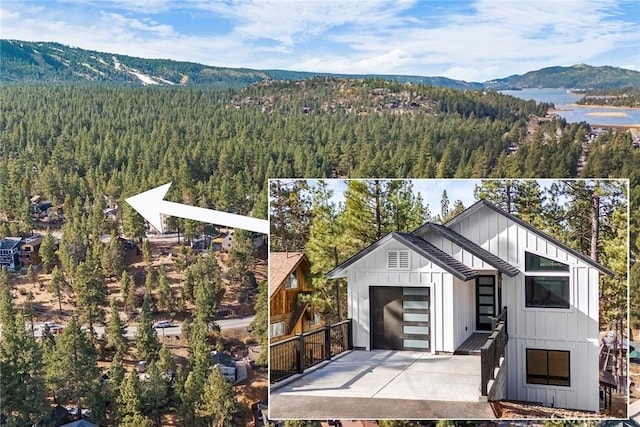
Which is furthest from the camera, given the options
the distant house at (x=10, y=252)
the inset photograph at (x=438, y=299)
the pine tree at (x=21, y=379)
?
the distant house at (x=10, y=252)

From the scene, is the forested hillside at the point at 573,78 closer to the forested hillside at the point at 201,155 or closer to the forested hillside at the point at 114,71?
the forested hillside at the point at 201,155

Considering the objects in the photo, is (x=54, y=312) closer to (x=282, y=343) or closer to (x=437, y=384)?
(x=282, y=343)

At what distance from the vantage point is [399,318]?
5.49 metres

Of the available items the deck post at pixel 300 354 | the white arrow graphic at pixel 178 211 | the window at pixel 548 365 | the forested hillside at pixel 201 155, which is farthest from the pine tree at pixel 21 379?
the window at pixel 548 365

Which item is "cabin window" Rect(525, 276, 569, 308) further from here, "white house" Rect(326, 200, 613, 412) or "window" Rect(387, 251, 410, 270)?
"window" Rect(387, 251, 410, 270)

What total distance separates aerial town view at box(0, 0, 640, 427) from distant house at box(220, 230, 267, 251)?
0.13ft

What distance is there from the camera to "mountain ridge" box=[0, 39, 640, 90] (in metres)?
10.4

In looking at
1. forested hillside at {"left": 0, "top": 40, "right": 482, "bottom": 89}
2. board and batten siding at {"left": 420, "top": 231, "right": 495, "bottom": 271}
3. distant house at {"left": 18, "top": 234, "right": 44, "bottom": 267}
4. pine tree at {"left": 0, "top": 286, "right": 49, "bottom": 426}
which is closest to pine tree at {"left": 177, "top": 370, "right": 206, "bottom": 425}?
pine tree at {"left": 0, "top": 286, "right": 49, "bottom": 426}

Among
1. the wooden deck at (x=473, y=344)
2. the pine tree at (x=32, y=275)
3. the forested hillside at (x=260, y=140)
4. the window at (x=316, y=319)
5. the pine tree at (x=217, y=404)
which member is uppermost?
the forested hillside at (x=260, y=140)

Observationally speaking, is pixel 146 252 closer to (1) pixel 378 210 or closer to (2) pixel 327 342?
(1) pixel 378 210

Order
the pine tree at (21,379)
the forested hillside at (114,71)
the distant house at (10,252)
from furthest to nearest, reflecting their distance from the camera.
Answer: the distant house at (10,252)
the forested hillside at (114,71)
the pine tree at (21,379)

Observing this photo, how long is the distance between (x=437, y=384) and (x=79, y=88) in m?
11.4

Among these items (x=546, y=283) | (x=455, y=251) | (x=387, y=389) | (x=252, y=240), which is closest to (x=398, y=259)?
(x=455, y=251)

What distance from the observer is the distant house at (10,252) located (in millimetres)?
13039
